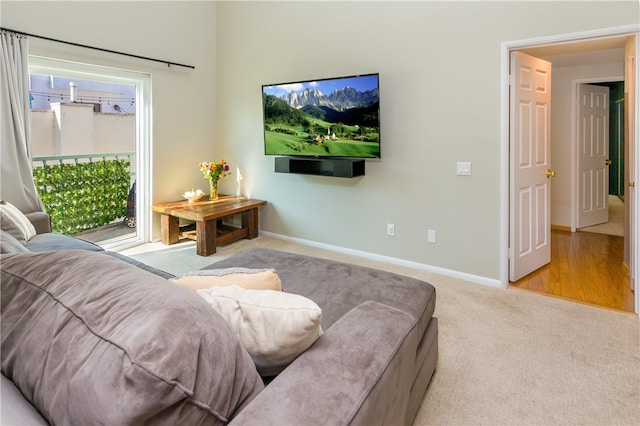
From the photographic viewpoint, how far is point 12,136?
3447 mm

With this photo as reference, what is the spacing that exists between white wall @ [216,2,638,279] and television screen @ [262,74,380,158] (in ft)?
0.67

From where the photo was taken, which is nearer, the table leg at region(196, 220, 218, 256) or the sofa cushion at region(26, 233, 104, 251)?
the sofa cushion at region(26, 233, 104, 251)

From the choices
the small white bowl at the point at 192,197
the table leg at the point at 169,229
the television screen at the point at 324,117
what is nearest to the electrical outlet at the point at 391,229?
the television screen at the point at 324,117

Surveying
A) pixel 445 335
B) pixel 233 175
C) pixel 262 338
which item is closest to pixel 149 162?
pixel 233 175

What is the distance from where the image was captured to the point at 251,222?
16.7 ft

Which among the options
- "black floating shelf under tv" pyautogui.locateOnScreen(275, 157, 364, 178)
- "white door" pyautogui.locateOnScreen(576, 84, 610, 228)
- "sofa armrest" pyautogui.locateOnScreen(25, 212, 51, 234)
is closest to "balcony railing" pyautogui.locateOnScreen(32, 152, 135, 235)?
"sofa armrest" pyautogui.locateOnScreen(25, 212, 51, 234)

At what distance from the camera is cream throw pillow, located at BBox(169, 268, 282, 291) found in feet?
4.23

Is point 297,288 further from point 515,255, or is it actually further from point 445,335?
point 515,255

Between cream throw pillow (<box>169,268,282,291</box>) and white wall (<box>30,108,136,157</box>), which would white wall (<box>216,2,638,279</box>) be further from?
cream throw pillow (<box>169,268,282,291</box>)

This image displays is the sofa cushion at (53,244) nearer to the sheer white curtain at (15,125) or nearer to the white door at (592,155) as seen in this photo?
the sheer white curtain at (15,125)

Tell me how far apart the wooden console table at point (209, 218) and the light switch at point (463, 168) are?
2453 mm

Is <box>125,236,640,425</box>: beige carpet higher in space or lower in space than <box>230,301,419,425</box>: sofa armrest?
lower

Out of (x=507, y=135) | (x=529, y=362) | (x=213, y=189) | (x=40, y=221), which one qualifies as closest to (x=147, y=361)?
(x=529, y=362)

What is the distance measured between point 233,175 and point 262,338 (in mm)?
4557
